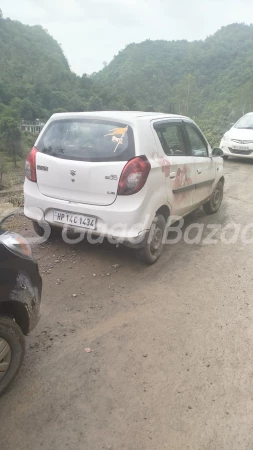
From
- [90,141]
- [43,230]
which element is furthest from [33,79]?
[90,141]

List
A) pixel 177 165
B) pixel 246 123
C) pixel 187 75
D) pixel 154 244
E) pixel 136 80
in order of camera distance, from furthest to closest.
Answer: pixel 136 80 < pixel 187 75 < pixel 246 123 < pixel 177 165 < pixel 154 244

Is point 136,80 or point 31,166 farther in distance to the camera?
point 136,80

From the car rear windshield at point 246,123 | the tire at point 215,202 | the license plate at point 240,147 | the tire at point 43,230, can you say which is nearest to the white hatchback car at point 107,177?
the tire at point 43,230

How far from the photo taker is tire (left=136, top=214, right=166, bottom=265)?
12.5 ft

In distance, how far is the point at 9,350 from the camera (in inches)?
85.2

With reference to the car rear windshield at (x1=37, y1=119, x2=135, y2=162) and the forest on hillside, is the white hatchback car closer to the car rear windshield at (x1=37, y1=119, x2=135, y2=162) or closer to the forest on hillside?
the car rear windshield at (x1=37, y1=119, x2=135, y2=162)

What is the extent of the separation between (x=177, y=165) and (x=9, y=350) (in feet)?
9.28

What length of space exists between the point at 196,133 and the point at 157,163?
1.61 meters

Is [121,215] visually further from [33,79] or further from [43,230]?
[33,79]

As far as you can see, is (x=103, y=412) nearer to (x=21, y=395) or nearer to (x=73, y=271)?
(x=21, y=395)

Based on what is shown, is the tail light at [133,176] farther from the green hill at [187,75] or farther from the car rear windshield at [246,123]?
the green hill at [187,75]

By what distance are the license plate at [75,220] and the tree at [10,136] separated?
55.2m

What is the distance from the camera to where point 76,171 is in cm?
345

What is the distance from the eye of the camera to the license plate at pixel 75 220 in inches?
138
